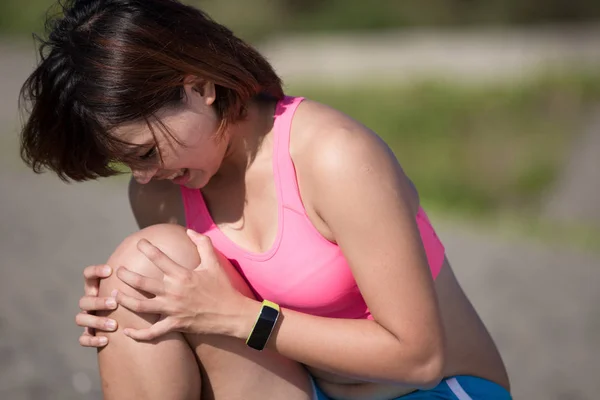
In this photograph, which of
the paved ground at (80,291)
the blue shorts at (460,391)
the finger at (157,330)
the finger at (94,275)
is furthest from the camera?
the paved ground at (80,291)

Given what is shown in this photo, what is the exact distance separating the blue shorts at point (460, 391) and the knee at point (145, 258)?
617 millimetres

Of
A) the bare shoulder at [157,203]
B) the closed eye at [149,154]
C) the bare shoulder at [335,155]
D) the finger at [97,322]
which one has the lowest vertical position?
the finger at [97,322]

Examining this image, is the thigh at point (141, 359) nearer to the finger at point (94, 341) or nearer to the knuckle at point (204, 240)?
the finger at point (94, 341)

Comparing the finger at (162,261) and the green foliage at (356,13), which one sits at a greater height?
the finger at (162,261)

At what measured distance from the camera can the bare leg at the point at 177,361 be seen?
214 centimetres

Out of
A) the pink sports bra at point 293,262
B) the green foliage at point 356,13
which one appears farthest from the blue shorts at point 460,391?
the green foliage at point 356,13

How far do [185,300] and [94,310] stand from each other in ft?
0.99

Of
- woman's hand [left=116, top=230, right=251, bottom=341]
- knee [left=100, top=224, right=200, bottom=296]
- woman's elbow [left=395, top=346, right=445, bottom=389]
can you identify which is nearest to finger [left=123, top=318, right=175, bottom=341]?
woman's hand [left=116, top=230, right=251, bottom=341]

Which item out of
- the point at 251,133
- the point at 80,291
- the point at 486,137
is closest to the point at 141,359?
the point at 251,133

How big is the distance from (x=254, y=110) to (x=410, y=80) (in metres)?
11.0

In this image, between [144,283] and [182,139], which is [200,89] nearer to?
[182,139]

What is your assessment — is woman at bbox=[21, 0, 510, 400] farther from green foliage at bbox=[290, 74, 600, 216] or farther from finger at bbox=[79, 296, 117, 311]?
green foliage at bbox=[290, 74, 600, 216]

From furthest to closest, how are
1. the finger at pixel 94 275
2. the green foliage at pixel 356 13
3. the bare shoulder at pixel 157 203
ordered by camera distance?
1. the green foliage at pixel 356 13
2. the bare shoulder at pixel 157 203
3. the finger at pixel 94 275

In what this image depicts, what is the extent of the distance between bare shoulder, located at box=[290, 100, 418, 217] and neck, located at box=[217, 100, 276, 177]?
0.40 ft
